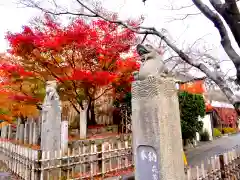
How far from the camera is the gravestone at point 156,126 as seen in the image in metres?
3.54

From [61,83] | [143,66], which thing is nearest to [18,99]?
[61,83]

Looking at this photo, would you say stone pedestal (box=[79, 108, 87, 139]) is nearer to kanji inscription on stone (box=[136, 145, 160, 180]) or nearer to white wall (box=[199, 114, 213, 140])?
kanji inscription on stone (box=[136, 145, 160, 180])

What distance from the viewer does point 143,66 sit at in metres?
4.12

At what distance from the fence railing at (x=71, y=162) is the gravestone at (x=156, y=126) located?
338 cm

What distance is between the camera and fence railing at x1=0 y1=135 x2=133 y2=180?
6.19 meters

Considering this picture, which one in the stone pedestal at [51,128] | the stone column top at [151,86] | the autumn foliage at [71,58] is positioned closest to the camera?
the stone column top at [151,86]

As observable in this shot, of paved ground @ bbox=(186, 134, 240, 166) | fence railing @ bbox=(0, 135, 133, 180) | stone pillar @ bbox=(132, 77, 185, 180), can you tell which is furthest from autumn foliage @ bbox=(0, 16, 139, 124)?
stone pillar @ bbox=(132, 77, 185, 180)

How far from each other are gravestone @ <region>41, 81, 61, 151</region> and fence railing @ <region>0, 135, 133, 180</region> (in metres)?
0.69

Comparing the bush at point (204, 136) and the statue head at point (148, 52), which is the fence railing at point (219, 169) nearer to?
the statue head at point (148, 52)

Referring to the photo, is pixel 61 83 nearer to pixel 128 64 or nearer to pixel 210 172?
pixel 128 64

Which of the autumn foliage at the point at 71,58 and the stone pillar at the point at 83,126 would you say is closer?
the autumn foliage at the point at 71,58

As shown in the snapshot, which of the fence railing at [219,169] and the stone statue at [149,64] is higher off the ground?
the stone statue at [149,64]

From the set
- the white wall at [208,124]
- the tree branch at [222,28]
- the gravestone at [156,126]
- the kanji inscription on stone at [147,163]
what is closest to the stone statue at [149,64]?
the gravestone at [156,126]

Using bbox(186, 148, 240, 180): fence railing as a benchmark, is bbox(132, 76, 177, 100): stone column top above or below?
above
